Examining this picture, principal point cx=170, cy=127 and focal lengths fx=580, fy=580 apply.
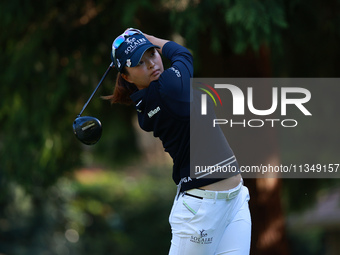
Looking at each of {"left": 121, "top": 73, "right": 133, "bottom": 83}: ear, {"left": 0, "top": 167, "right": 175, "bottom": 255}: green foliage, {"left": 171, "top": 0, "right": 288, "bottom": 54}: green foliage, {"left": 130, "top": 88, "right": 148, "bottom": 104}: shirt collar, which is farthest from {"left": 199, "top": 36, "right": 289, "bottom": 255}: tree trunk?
{"left": 0, "top": 167, "right": 175, "bottom": 255}: green foliage

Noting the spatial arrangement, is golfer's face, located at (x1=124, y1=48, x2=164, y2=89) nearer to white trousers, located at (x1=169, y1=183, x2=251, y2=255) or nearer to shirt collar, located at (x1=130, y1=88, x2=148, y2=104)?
shirt collar, located at (x1=130, y1=88, x2=148, y2=104)

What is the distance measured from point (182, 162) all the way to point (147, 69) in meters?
0.56

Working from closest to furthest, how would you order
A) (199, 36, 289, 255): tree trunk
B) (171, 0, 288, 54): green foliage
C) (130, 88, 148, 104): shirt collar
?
1. (130, 88, 148, 104): shirt collar
2. (171, 0, 288, 54): green foliage
3. (199, 36, 289, 255): tree trunk

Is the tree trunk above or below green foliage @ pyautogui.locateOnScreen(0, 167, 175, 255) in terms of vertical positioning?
above

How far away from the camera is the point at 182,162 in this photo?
Result: 3297 millimetres

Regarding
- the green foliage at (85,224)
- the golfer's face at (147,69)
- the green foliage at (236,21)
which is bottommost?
the green foliage at (85,224)

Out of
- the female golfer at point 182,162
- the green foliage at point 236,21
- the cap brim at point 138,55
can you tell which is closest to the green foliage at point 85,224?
the green foliage at point 236,21

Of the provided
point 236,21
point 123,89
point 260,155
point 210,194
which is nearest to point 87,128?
point 123,89

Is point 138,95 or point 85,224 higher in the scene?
point 138,95

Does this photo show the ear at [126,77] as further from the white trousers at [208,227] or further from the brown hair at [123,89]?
the white trousers at [208,227]

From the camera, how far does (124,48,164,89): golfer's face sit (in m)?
3.28

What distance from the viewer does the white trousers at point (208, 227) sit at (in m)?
Answer: 3.19

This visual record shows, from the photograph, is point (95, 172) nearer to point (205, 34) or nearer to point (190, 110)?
point (205, 34)

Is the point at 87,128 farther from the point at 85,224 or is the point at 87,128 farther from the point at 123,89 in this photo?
the point at 85,224
